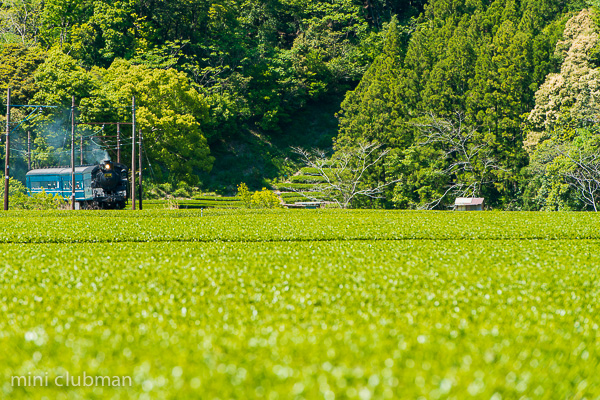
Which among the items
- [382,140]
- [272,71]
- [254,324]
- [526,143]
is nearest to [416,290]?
[254,324]

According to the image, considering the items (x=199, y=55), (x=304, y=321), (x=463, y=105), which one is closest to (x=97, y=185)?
(x=199, y=55)

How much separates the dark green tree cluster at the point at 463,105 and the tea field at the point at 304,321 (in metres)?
34.3

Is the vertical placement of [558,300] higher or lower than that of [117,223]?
higher

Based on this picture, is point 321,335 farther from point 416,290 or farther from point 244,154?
point 244,154

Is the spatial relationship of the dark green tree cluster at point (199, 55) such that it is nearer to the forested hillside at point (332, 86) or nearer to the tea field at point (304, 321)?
the forested hillside at point (332, 86)

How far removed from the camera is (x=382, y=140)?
5428 centimetres

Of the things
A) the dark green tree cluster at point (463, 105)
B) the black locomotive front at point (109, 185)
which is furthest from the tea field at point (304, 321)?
the dark green tree cluster at point (463, 105)

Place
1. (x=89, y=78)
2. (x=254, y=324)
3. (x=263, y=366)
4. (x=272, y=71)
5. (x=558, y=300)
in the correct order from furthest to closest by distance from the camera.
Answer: (x=272, y=71) < (x=89, y=78) < (x=558, y=300) < (x=254, y=324) < (x=263, y=366)

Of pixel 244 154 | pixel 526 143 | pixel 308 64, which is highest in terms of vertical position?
pixel 308 64

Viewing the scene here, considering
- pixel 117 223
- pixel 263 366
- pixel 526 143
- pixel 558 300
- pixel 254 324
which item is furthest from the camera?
pixel 526 143

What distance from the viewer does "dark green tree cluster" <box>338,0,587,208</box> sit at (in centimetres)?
5081

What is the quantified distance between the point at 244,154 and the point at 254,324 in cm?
6131

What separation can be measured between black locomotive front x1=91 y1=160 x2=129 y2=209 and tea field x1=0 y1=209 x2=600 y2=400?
2622 cm

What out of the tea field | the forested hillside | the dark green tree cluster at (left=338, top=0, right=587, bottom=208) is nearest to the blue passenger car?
the forested hillside
